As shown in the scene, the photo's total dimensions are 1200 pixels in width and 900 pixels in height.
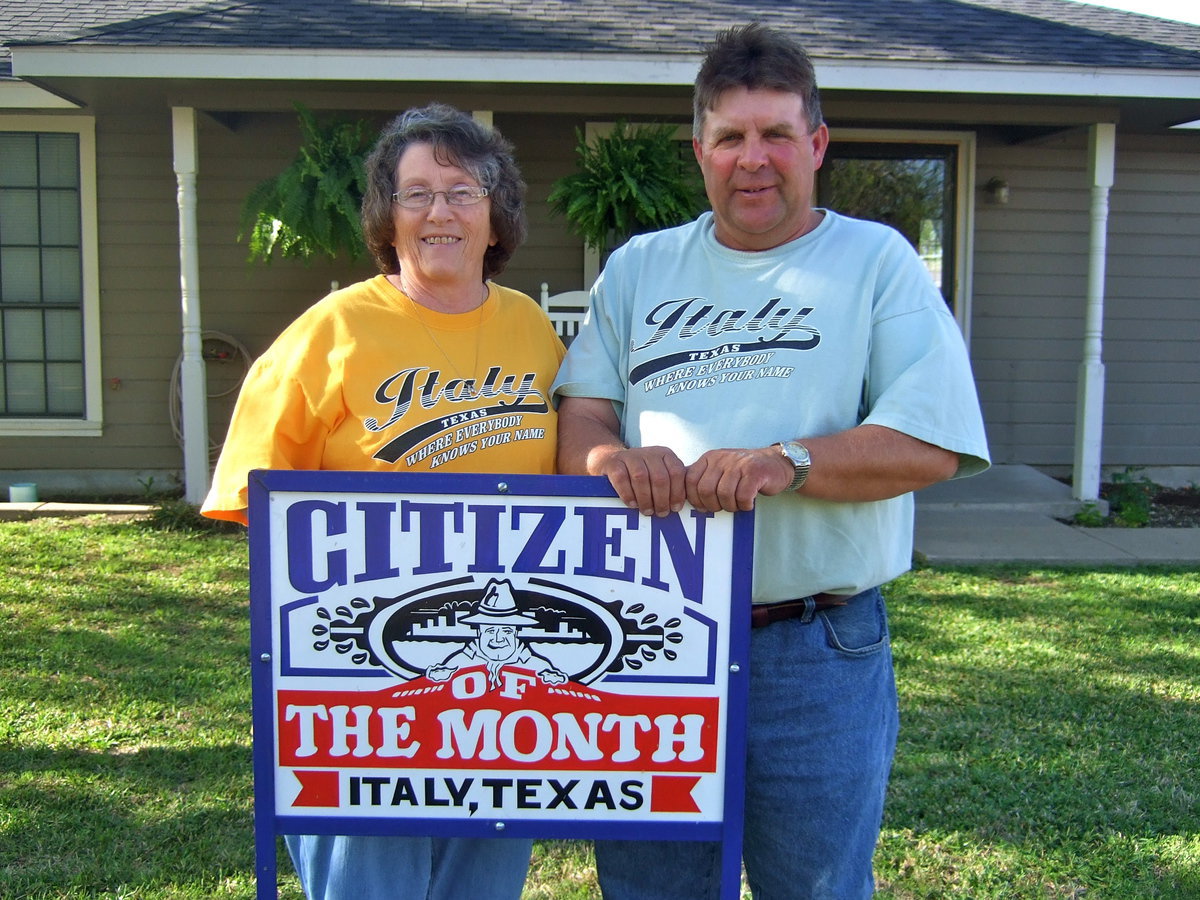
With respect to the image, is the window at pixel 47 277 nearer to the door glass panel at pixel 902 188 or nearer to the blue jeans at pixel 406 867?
the door glass panel at pixel 902 188

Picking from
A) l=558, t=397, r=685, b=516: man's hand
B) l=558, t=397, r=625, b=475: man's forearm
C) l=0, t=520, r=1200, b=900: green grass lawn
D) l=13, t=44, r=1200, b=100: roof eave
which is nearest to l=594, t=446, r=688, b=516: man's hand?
l=558, t=397, r=685, b=516: man's hand

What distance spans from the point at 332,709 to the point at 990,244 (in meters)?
7.79

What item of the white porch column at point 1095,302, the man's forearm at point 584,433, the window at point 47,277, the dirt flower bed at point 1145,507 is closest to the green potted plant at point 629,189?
the white porch column at point 1095,302

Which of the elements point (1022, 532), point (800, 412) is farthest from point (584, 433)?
point (1022, 532)

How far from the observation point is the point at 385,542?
1688mm

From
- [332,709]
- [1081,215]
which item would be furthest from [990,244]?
[332,709]

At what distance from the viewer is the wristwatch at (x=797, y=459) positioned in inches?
67.4

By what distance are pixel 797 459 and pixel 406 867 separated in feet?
3.19

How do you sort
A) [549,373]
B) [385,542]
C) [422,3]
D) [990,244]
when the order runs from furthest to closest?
[990,244] < [422,3] < [549,373] < [385,542]

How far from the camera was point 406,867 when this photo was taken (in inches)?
75.7

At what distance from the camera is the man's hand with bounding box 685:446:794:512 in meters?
1.66

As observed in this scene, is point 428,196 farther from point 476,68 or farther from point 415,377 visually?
point 476,68

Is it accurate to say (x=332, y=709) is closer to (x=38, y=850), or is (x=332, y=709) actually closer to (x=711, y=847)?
(x=711, y=847)

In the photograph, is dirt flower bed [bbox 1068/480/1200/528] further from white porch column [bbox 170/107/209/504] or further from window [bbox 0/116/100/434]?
window [bbox 0/116/100/434]
